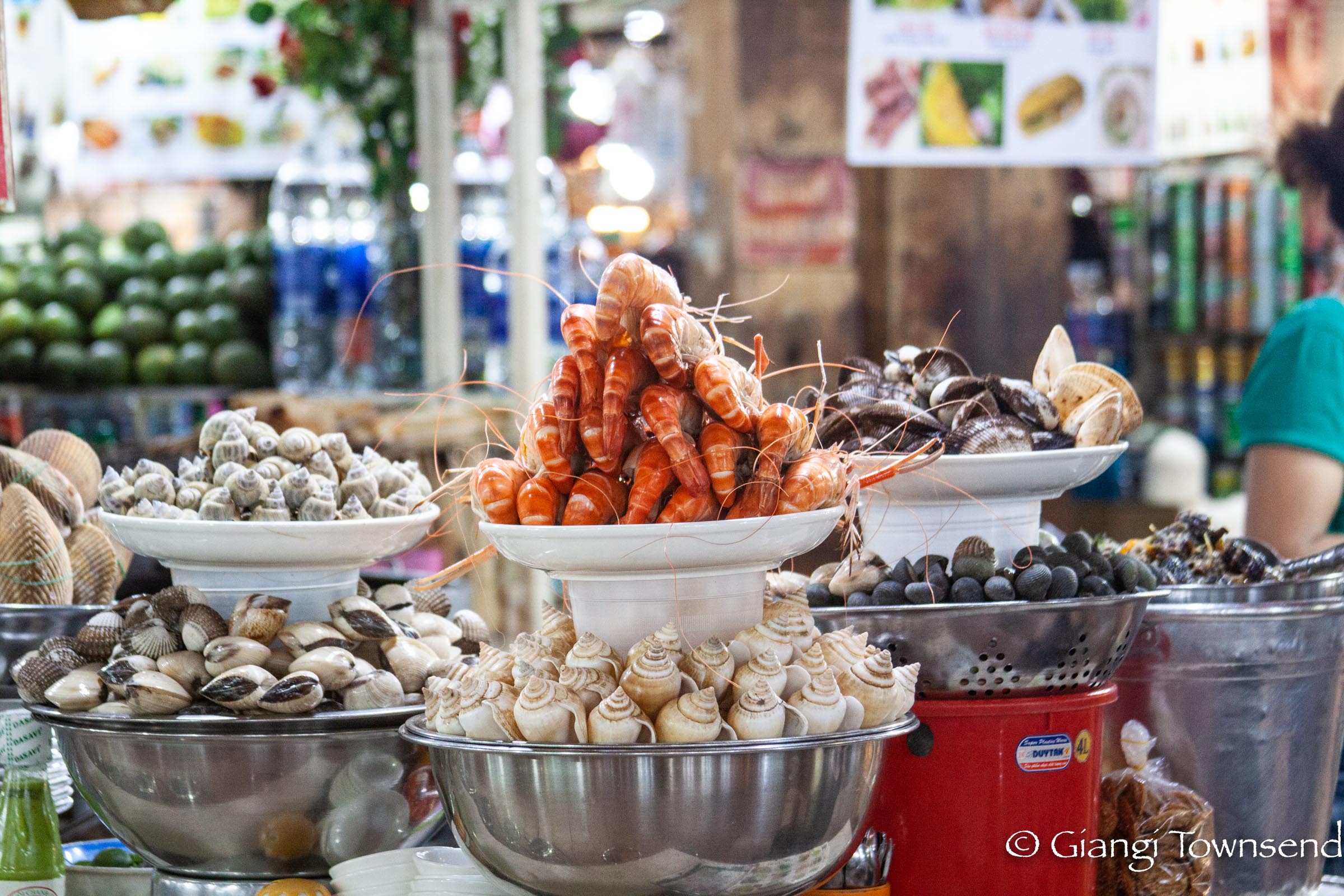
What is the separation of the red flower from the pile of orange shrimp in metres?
2.88

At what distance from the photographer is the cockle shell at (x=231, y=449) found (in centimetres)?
148

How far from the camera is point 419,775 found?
1411mm

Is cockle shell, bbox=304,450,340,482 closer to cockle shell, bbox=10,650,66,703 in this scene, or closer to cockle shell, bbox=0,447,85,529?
cockle shell, bbox=10,650,66,703

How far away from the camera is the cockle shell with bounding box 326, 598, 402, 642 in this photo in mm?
1430

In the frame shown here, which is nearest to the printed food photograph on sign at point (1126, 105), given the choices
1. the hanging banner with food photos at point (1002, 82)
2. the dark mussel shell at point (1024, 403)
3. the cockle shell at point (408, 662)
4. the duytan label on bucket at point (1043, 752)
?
the hanging banner with food photos at point (1002, 82)

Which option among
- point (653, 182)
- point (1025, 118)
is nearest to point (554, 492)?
point (1025, 118)

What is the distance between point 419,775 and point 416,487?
327mm

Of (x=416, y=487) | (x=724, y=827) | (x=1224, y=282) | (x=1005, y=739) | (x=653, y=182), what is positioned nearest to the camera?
(x=724, y=827)

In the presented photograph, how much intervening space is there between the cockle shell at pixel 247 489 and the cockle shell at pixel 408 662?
20cm

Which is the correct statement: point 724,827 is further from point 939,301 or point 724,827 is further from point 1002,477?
point 939,301

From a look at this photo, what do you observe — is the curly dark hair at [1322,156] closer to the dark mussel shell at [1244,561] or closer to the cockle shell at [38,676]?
the dark mussel shell at [1244,561]

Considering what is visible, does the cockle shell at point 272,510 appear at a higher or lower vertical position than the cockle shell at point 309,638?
higher

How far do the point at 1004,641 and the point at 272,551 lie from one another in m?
0.76

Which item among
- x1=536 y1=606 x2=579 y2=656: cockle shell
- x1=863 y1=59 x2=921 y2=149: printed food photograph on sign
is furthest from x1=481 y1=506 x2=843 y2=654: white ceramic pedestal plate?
→ x1=863 y1=59 x2=921 y2=149: printed food photograph on sign
